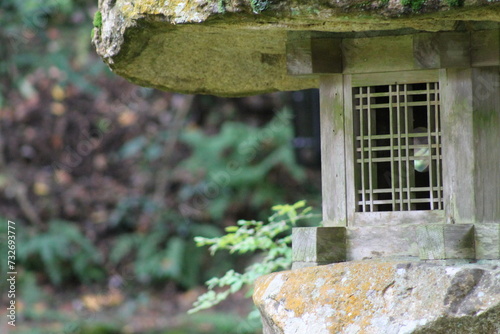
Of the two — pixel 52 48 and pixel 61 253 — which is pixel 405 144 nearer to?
pixel 61 253

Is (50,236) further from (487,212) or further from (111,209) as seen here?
(487,212)

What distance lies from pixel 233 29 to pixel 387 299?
1.08 meters

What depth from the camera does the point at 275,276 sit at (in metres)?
2.87

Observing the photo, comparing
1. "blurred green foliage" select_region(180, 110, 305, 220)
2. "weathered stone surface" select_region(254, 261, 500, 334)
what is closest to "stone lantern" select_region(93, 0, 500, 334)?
"weathered stone surface" select_region(254, 261, 500, 334)

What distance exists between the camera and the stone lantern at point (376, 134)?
2400mm

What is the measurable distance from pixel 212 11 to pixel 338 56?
78cm

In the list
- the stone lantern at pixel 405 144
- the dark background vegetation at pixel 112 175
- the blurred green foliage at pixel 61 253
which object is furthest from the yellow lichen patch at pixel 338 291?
the blurred green foliage at pixel 61 253

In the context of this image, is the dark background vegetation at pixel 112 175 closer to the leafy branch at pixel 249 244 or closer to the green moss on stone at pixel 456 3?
the leafy branch at pixel 249 244

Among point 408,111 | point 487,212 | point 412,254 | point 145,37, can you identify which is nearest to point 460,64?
point 408,111

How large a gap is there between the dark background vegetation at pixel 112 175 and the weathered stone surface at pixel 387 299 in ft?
15.5

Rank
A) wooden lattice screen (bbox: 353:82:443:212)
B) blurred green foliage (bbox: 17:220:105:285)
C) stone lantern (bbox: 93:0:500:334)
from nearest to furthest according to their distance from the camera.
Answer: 1. stone lantern (bbox: 93:0:500:334)
2. wooden lattice screen (bbox: 353:82:443:212)
3. blurred green foliage (bbox: 17:220:105:285)

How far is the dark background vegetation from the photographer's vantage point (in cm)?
774

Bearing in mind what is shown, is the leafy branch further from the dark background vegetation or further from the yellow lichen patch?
the dark background vegetation

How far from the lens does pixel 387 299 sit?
255 cm
